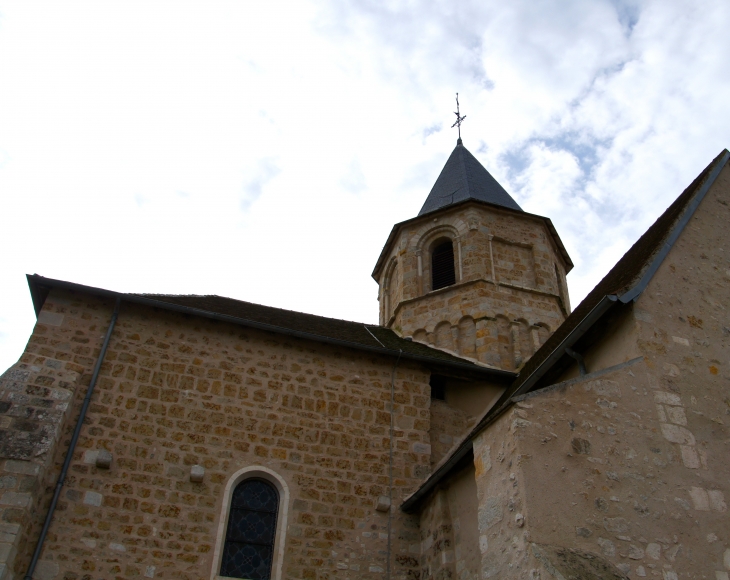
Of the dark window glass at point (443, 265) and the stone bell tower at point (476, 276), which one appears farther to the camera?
the dark window glass at point (443, 265)

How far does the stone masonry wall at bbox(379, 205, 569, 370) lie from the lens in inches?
484

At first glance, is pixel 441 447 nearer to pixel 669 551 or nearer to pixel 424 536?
pixel 424 536

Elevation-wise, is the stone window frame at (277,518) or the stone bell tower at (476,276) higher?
the stone bell tower at (476,276)

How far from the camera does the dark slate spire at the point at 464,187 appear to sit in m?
15.1

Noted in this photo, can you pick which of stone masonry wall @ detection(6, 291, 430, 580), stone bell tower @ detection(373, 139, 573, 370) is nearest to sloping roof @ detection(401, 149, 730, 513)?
stone masonry wall @ detection(6, 291, 430, 580)

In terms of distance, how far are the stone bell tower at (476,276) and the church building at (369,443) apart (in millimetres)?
1868

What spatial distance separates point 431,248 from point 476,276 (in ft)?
5.79

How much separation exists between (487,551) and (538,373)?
7.79ft

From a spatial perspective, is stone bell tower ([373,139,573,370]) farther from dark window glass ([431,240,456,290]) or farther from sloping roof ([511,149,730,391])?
sloping roof ([511,149,730,391])

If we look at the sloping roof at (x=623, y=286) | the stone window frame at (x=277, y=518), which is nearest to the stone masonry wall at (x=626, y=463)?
the sloping roof at (x=623, y=286)

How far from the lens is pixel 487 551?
600 centimetres

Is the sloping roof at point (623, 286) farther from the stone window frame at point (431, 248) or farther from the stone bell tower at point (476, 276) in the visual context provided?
the stone window frame at point (431, 248)

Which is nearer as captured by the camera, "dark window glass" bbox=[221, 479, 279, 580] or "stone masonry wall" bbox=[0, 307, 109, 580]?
"stone masonry wall" bbox=[0, 307, 109, 580]

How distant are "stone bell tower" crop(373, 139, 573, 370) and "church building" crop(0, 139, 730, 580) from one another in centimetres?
187
